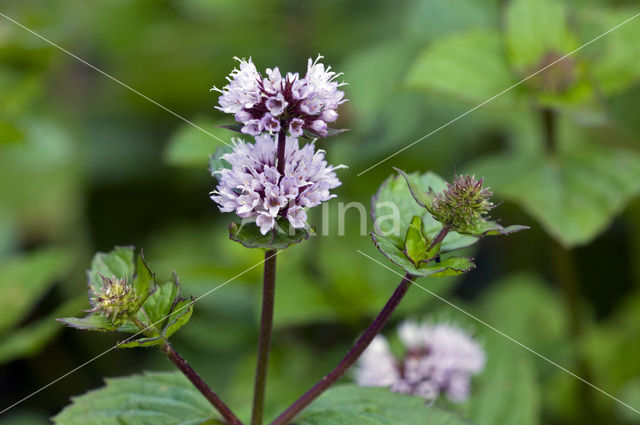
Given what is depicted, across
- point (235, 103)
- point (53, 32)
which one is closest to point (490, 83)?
point (235, 103)

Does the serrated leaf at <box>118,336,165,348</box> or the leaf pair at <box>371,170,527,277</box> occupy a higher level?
the leaf pair at <box>371,170,527,277</box>

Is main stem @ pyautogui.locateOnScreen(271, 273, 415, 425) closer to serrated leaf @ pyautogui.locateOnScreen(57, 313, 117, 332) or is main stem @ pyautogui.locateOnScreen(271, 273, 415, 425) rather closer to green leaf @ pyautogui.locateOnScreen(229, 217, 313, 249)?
green leaf @ pyautogui.locateOnScreen(229, 217, 313, 249)

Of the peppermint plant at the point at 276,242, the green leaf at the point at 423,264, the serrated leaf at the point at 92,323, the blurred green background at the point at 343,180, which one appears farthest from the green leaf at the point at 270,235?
the blurred green background at the point at 343,180

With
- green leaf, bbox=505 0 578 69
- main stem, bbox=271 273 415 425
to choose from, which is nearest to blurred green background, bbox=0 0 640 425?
green leaf, bbox=505 0 578 69

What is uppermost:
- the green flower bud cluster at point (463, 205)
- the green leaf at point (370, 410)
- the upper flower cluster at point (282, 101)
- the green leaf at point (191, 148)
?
the green leaf at point (191, 148)

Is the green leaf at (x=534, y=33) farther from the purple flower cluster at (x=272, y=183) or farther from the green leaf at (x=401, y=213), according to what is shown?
the purple flower cluster at (x=272, y=183)

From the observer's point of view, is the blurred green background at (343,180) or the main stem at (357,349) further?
the blurred green background at (343,180)

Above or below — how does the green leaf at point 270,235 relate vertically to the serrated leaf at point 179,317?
above
